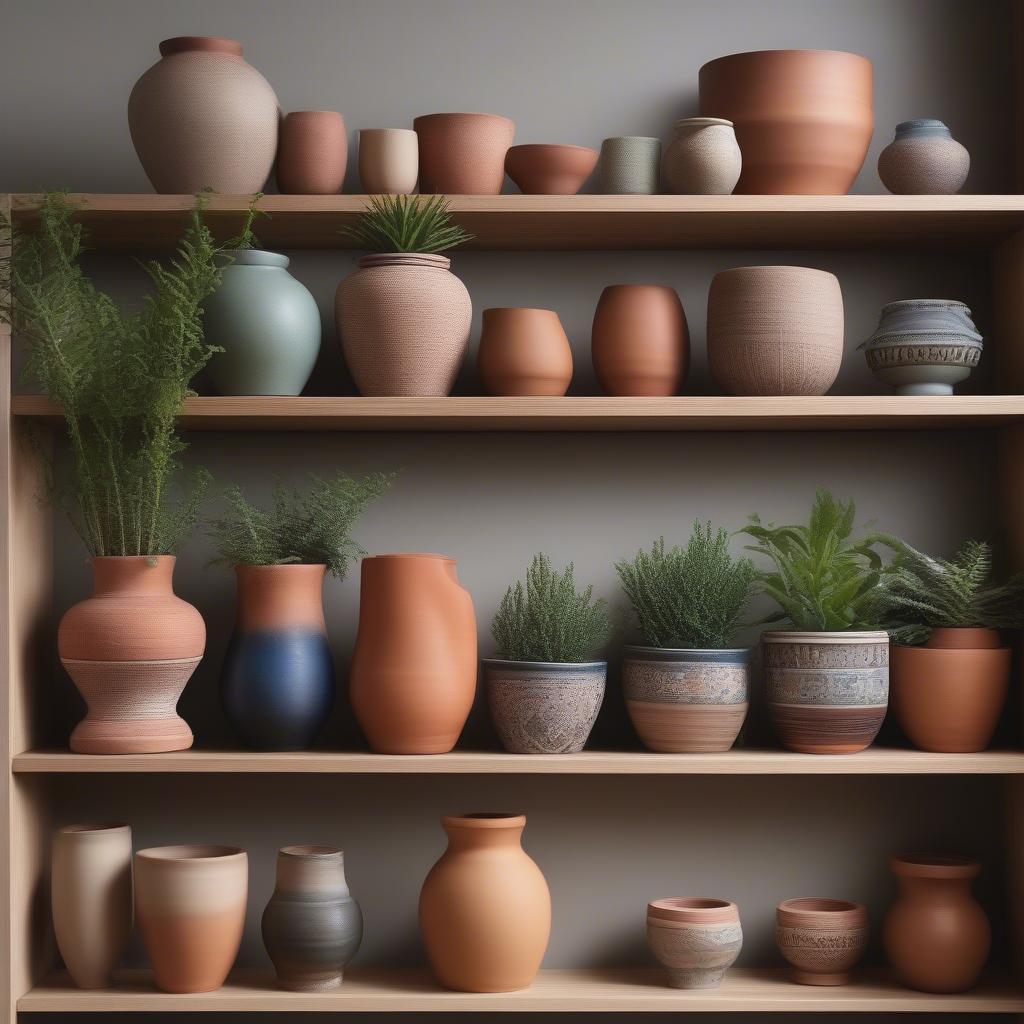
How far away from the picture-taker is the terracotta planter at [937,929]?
1.80m

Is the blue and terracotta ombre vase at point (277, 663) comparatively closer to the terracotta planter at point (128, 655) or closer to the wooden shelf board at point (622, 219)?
the terracotta planter at point (128, 655)

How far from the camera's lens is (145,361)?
5.63ft

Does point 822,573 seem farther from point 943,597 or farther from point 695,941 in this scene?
point 695,941

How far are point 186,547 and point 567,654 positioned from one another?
2.09 feet

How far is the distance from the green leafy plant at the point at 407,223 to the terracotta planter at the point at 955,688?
2.98 feet

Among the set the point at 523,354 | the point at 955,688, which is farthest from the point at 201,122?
the point at 955,688

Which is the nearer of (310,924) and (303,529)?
(310,924)

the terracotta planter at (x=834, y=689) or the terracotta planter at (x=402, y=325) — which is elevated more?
the terracotta planter at (x=402, y=325)

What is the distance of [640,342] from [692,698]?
20.5 inches

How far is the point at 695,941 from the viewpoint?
5.82 ft

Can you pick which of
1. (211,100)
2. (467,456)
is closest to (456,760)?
(467,456)

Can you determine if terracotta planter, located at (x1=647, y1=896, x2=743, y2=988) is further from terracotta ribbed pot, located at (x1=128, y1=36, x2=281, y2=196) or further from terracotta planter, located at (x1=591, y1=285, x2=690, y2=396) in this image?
terracotta ribbed pot, located at (x1=128, y1=36, x2=281, y2=196)

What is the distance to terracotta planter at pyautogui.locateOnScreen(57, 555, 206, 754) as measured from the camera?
1742mm

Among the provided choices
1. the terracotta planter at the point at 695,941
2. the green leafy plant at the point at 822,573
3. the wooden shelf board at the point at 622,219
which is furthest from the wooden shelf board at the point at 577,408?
the terracotta planter at the point at 695,941
